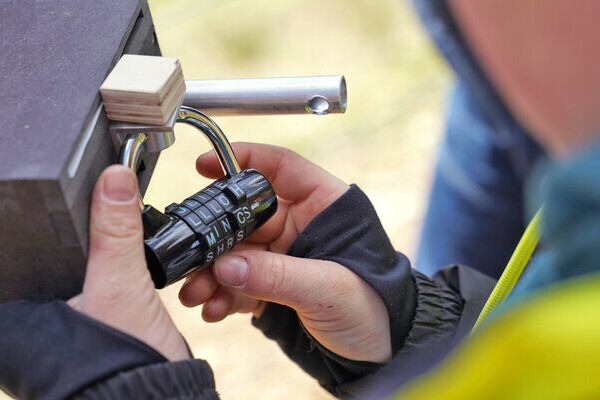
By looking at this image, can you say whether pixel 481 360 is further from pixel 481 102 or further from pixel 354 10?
pixel 354 10

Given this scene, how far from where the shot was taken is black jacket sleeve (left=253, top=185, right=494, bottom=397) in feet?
2.07

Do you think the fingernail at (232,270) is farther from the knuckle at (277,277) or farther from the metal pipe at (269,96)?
the metal pipe at (269,96)

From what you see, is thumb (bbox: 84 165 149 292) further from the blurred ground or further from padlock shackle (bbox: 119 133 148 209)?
the blurred ground

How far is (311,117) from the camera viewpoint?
2.08 metres

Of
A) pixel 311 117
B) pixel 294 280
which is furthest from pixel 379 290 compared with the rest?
pixel 311 117

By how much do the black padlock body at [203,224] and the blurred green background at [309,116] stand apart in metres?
0.97

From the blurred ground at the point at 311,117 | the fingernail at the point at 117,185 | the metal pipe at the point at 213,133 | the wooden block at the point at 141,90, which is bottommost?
the blurred ground at the point at 311,117

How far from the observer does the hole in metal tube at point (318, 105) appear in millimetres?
546

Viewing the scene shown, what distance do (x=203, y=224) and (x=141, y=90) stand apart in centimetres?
11

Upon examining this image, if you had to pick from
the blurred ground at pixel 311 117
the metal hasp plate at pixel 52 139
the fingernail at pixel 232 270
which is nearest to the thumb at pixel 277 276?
the fingernail at pixel 232 270

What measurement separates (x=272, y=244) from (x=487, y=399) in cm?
46

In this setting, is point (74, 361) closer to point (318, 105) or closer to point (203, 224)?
point (203, 224)

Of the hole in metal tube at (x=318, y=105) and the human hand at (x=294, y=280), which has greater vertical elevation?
the hole in metal tube at (x=318, y=105)

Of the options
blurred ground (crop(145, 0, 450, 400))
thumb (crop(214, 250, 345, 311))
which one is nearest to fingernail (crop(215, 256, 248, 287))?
thumb (crop(214, 250, 345, 311))
